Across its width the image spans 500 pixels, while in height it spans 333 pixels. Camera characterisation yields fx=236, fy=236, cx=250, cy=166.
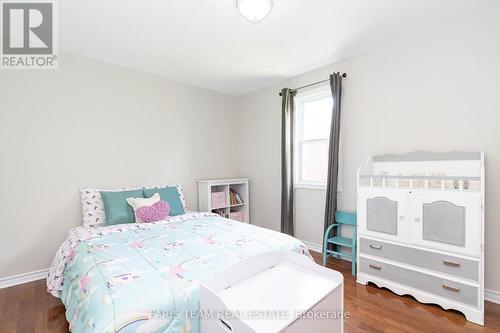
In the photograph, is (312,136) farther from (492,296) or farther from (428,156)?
(492,296)

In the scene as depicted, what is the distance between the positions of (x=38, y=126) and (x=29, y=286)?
1600 mm

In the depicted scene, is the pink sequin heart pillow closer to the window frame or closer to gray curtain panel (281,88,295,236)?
gray curtain panel (281,88,295,236)

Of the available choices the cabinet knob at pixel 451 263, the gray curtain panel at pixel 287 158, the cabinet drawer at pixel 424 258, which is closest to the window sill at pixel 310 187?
the gray curtain panel at pixel 287 158

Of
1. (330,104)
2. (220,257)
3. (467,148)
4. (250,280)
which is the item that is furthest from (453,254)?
(330,104)

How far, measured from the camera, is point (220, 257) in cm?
158

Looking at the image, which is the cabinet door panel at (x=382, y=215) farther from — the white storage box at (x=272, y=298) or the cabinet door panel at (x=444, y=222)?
the white storage box at (x=272, y=298)

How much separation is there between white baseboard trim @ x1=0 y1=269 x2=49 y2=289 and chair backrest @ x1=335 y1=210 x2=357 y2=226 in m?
3.28

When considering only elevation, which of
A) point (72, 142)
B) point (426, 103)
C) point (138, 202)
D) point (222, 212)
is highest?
point (426, 103)

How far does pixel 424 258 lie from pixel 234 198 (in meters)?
2.53

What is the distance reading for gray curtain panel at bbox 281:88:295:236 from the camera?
3.35 m

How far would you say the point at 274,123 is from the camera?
367 cm

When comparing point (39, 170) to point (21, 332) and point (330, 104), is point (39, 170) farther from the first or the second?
point (330, 104)

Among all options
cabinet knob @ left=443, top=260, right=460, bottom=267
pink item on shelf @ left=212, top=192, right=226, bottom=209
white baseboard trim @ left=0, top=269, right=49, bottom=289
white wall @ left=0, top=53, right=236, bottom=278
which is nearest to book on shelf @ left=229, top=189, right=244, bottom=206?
pink item on shelf @ left=212, top=192, right=226, bottom=209

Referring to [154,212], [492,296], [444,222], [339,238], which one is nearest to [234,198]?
[154,212]
